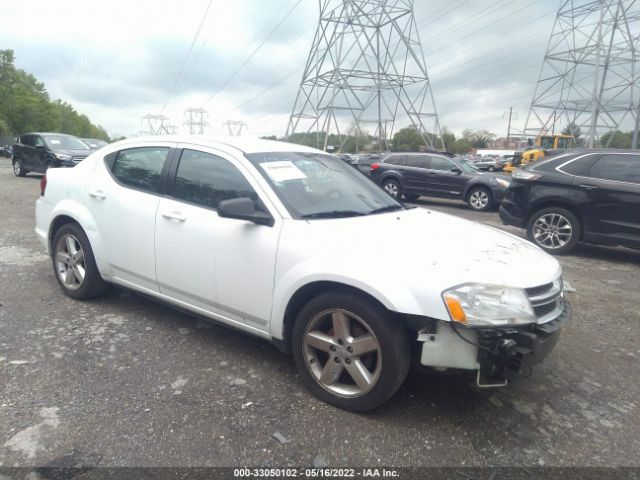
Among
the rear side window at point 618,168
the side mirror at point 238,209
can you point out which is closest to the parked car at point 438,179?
the rear side window at point 618,168

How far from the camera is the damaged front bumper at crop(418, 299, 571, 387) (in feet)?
7.71

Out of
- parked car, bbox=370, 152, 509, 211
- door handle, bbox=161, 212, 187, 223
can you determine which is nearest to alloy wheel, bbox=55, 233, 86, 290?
door handle, bbox=161, 212, 187, 223

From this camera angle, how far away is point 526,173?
289 inches

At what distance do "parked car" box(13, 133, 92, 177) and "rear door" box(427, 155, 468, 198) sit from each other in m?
10.6

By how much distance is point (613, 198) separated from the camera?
21.1 feet

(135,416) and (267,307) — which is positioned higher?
(267,307)

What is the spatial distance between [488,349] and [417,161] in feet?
40.5

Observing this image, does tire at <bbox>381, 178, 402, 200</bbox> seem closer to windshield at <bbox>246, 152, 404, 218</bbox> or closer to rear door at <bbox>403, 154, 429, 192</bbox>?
rear door at <bbox>403, 154, 429, 192</bbox>

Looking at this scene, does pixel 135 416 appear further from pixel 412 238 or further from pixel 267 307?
pixel 412 238

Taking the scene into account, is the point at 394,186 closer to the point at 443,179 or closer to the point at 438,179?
the point at 438,179

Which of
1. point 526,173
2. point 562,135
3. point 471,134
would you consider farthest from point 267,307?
point 471,134

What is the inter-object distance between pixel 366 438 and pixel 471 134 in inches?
4217

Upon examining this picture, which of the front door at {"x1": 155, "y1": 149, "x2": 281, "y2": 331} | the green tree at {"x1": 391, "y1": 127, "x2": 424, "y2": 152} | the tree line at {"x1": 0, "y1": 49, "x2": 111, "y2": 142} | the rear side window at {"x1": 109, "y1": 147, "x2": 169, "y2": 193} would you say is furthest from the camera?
the green tree at {"x1": 391, "y1": 127, "x2": 424, "y2": 152}

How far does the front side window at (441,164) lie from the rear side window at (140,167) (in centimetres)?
1100
